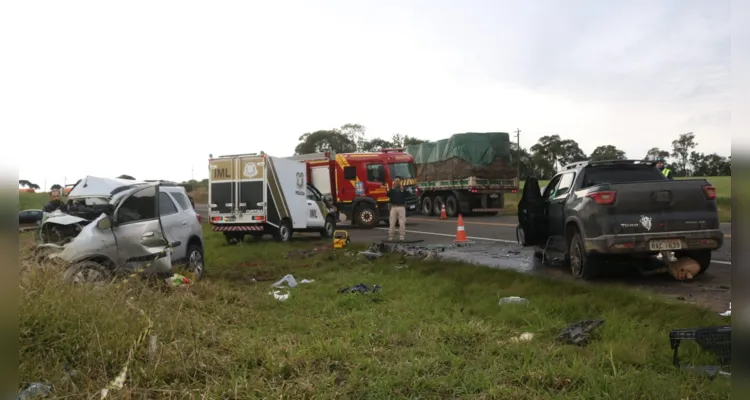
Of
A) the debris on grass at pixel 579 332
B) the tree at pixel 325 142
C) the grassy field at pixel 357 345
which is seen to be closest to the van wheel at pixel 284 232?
the grassy field at pixel 357 345

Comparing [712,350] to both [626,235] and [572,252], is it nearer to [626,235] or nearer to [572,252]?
[626,235]

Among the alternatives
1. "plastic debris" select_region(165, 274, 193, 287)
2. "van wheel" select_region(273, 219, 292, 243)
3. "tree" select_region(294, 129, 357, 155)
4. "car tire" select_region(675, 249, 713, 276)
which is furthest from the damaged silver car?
"tree" select_region(294, 129, 357, 155)

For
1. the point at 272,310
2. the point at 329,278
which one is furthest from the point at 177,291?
the point at 329,278

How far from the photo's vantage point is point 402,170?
70.8 ft

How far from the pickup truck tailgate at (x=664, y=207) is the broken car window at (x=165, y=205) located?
268 inches

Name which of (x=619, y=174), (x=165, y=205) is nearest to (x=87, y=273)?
(x=165, y=205)

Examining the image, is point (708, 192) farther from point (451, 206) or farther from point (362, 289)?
point (451, 206)

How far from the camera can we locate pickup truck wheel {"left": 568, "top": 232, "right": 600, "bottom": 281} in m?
7.61

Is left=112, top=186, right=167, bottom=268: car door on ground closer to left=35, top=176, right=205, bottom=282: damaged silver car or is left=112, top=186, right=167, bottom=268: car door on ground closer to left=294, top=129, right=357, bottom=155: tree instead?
left=35, top=176, right=205, bottom=282: damaged silver car

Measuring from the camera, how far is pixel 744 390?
3.64 feet

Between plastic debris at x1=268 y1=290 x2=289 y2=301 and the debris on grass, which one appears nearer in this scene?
the debris on grass

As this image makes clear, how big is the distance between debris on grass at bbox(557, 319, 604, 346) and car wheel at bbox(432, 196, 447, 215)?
20.8 metres

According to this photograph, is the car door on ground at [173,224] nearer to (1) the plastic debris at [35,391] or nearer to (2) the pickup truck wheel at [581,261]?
(1) the plastic debris at [35,391]

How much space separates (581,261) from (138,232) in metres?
6.48
